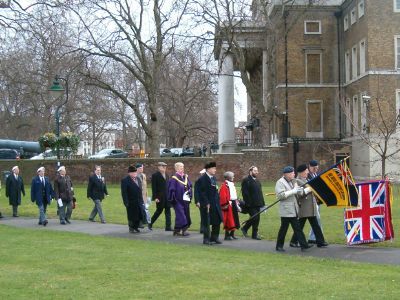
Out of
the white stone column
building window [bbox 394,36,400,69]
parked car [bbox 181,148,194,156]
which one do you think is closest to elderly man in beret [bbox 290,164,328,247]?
building window [bbox 394,36,400,69]

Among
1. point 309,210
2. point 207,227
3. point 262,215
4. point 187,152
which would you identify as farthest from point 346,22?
point 309,210

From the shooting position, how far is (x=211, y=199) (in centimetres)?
1420

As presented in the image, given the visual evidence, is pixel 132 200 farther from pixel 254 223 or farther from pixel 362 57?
pixel 362 57

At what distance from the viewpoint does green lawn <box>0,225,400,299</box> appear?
837 centimetres

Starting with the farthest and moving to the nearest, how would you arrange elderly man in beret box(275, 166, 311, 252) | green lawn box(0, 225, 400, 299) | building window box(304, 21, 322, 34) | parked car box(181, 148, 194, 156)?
parked car box(181, 148, 194, 156) → building window box(304, 21, 322, 34) → elderly man in beret box(275, 166, 311, 252) → green lawn box(0, 225, 400, 299)

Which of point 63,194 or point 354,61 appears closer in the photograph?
point 63,194

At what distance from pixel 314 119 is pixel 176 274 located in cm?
3837

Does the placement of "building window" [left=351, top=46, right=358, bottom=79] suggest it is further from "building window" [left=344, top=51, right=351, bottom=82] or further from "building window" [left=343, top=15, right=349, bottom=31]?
"building window" [left=343, top=15, right=349, bottom=31]

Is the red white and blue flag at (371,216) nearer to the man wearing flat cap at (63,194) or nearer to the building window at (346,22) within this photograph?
the man wearing flat cap at (63,194)

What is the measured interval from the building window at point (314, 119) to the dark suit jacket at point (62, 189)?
98.6 feet

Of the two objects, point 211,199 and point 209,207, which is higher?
point 211,199


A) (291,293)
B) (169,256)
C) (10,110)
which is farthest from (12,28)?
(10,110)

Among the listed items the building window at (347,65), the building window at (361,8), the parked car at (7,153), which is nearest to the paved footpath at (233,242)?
the building window at (361,8)

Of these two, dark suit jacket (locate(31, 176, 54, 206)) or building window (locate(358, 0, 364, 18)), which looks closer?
dark suit jacket (locate(31, 176, 54, 206))
